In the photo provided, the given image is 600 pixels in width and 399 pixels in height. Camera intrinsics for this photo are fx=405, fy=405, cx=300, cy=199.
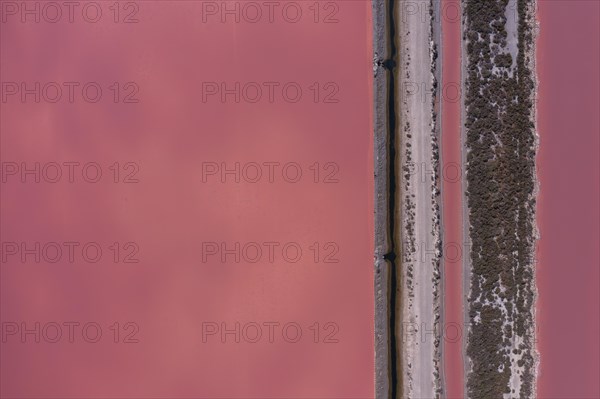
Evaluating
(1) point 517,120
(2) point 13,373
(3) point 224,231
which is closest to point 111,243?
(3) point 224,231

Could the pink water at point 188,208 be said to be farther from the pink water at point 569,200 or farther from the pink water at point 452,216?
the pink water at point 569,200

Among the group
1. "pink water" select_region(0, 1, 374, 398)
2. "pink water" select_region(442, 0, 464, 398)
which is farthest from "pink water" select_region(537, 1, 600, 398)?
"pink water" select_region(0, 1, 374, 398)

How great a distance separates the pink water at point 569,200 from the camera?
8.62 m

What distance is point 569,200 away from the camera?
873 cm

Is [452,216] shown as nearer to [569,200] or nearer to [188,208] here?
[569,200]

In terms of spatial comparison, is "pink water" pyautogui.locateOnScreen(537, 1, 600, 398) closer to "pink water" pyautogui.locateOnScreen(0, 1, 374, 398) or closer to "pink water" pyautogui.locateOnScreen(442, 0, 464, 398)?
"pink water" pyautogui.locateOnScreen(442, 0, 464, 398)

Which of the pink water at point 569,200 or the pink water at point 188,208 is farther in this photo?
the pink water at point 188,208

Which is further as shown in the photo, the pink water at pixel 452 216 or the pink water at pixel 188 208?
the pink water at pixel 188 208

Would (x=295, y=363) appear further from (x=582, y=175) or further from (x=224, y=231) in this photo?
(x=582, y=175)

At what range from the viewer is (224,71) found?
895 centimetres

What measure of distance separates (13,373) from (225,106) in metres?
7.46

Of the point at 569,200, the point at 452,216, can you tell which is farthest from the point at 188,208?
the point at 569,200

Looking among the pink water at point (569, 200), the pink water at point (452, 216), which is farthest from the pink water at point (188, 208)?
the pink water at point (569, 200)

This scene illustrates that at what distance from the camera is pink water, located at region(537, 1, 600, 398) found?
862 centimetres
